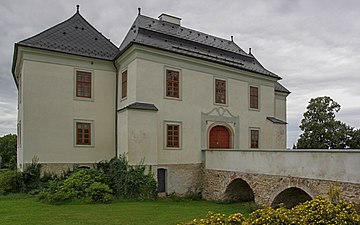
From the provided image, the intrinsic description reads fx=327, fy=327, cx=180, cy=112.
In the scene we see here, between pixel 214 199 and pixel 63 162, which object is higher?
pixel 63 162

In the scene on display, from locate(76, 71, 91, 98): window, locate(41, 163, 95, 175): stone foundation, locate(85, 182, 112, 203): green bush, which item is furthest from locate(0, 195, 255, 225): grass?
locate(76, 71, 91, 98): window

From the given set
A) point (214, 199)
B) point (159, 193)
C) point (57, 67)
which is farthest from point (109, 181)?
point (57, 67)

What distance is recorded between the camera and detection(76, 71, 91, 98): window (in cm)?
1714

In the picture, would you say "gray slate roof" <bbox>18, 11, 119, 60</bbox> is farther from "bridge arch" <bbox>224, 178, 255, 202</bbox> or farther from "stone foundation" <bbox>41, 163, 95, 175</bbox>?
"bridge arch" <bbox>224, 178, 255, 202</bbox>

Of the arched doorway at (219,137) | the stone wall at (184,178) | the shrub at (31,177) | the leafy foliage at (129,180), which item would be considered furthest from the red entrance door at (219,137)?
the shrub at (31,177)

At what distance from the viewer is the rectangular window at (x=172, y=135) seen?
668 inches

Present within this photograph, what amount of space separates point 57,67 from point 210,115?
863 cm

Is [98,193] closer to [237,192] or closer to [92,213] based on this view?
[92,213]

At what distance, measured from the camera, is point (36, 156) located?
1578cm

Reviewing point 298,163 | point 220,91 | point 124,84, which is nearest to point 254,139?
point 220,91

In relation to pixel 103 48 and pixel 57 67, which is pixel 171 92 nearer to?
pixel 103 48

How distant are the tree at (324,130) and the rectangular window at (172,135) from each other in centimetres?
1700

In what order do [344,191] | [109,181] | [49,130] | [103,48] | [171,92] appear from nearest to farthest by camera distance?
[344,191] < [109,181] < [49,130] < [171,92] < [103,48]

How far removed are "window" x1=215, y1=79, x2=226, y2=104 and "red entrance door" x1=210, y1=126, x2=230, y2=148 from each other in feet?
5.27
